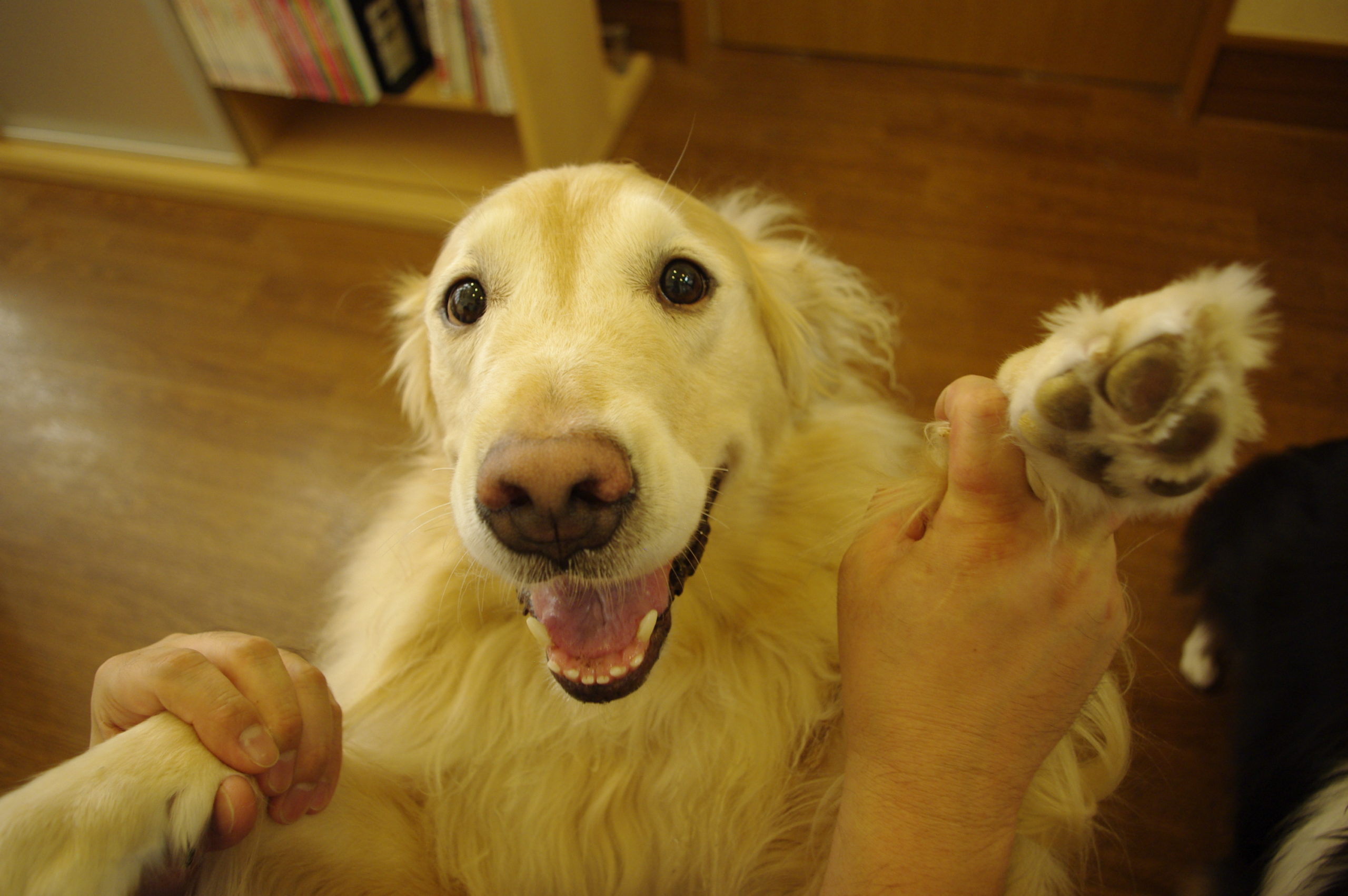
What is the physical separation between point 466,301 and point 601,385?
38cm

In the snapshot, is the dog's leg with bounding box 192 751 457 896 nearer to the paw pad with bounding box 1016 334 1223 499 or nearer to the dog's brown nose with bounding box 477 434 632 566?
the dog's brown nose with bounding box 477 434 632 566

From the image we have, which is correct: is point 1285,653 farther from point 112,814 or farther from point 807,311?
point 112,814

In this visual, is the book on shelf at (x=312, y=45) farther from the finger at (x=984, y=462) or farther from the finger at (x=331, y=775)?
the finger at (x=984, y=462)

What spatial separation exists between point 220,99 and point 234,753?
115 inches

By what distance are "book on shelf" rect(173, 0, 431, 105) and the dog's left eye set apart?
1.98m

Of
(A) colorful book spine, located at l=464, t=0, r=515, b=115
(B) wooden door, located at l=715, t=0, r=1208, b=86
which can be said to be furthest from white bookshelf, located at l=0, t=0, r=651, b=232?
(B) wooden door, located at l=715, t=0, r=1208, b=86

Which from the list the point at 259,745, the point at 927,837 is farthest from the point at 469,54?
the point at 927,837

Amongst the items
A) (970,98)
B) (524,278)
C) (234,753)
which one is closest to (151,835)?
(234,753)

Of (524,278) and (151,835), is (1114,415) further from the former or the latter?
(151,835)

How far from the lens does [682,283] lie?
120 centimetres

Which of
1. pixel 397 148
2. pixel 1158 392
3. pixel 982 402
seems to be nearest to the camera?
pixel 1158 392

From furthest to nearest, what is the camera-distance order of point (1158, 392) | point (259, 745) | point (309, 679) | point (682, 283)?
1. point (682, 283)
2. point (309, 679)
3. point (259, 745)
4. point (1158, 392)

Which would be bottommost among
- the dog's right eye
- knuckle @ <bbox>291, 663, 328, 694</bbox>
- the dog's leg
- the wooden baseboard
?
the wooden baseboard

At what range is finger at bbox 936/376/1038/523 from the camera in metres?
0.77
